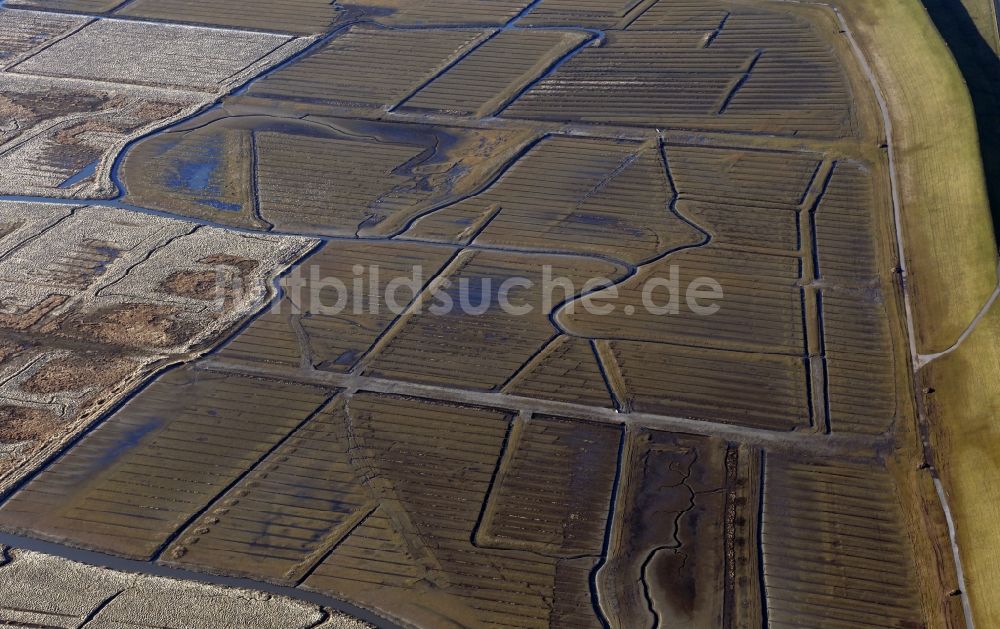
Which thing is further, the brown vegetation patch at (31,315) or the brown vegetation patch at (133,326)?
the brown vegetation patch at (31,315)

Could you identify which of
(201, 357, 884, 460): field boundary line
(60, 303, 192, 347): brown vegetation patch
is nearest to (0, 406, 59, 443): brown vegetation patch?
(60, 303, 192, 347): brown vegetation patch

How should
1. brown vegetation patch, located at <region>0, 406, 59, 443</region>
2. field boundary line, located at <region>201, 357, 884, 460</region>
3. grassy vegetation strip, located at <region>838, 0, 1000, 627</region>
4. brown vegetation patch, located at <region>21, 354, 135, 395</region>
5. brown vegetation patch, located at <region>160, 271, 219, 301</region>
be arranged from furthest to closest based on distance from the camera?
brown vegetation patch, located at <region>160, 271, 219, 301</region> < brown vegetation patch, located at <region>21, 354, 135, 395</region> < brown vegetation patch, located at <region>0, 406, 59, 443</region> < field boundary line, located at <region>201, 357, 884, 460</region> < grassy vegetation strip, located at <region>838, 0, 1000, 627</region>

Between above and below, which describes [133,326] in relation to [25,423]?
above

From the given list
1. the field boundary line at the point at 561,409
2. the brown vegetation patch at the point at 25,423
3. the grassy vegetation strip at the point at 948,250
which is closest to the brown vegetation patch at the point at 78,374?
the brown vegetation patch at the point at 25,423

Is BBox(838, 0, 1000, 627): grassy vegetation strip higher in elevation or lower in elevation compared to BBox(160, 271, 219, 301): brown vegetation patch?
higher

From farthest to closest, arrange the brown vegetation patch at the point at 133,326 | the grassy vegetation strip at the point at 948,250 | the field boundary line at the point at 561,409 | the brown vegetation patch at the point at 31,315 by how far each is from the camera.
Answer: the brown vegetation patch at the point at 31,315
the brown vegetation patch at the point at 133,326
the field boundary line at the point at 561,409
the grassy vegetation strip at the point at 948,250

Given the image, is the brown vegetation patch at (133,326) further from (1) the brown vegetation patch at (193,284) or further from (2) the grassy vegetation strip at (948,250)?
(2) the grassy vegetation strip at (948,250)

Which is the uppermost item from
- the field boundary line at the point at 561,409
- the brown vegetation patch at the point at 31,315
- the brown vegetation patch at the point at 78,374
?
the field boundary line at the point at 561,409

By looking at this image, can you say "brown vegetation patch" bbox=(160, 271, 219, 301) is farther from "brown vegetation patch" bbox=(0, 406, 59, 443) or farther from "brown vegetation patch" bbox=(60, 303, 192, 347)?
"brown vegetation patch" bbox=(0, 406, 59, 443)

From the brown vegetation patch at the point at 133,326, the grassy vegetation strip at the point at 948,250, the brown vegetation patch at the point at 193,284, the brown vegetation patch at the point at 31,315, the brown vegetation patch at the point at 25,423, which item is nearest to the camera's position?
the grassy vegetation strip at the point at 948,250

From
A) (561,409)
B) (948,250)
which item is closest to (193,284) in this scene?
(561,409)

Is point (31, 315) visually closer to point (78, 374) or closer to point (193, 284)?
point (78, 374)
